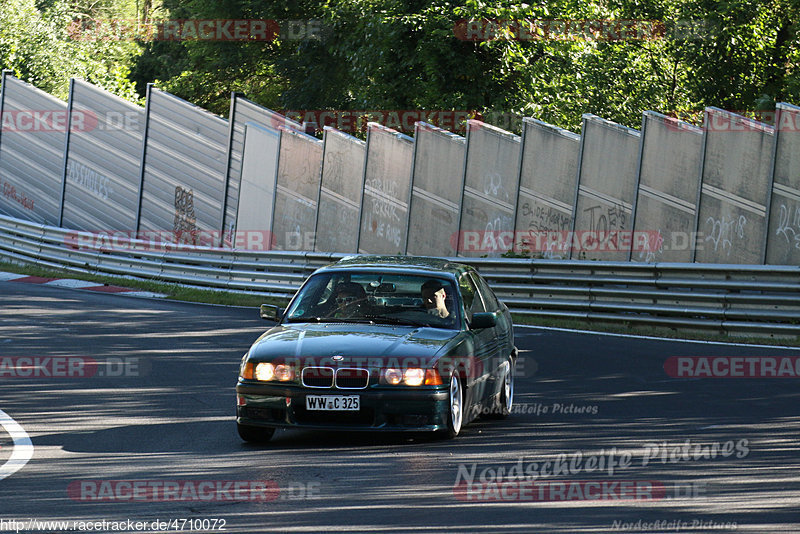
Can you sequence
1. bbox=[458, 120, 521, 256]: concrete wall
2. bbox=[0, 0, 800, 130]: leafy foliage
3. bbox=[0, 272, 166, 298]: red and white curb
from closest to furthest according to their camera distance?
bbox=[458, 120, 521, 256]: concrete wall → bbox=[0, 272, 166, 298]: red and white curb → bbox=[0, 0, 800, 130]: leafy foliage

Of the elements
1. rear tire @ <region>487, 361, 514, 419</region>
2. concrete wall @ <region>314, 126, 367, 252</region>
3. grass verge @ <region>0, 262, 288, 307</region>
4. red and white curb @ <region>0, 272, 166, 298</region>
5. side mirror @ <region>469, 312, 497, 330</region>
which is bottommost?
red and white curb @ <region>0, 272, 166, 298</region>

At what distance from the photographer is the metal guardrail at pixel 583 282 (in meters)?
17.3

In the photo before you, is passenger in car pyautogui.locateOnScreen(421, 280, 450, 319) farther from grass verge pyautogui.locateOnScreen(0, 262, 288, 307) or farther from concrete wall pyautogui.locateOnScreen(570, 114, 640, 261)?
grass verge pyautogui.locateOnScreen(0, 262, 288, 307)

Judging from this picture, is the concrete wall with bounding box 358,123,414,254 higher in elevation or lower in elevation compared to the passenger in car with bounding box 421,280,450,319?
higher

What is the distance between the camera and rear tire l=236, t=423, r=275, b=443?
9281 millimetres

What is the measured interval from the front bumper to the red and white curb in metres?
16.1

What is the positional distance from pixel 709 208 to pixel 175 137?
15.8m

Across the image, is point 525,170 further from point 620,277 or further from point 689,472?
point 689,472

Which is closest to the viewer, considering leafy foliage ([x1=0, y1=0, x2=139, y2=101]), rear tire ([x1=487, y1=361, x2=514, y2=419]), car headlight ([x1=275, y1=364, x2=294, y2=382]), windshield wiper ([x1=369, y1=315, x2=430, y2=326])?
car headlight ([x1=275, y1=364, x2=294, y2=382])

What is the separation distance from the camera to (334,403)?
9.08 meters

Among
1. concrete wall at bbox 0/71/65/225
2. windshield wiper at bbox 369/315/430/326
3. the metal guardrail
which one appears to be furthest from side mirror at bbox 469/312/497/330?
concrete wall at bbox 0/71/65/225

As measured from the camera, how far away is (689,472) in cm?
816

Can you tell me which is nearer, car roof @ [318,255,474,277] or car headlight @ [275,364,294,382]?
car headlight @ [275,364,294,382]

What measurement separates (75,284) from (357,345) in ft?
61.3
